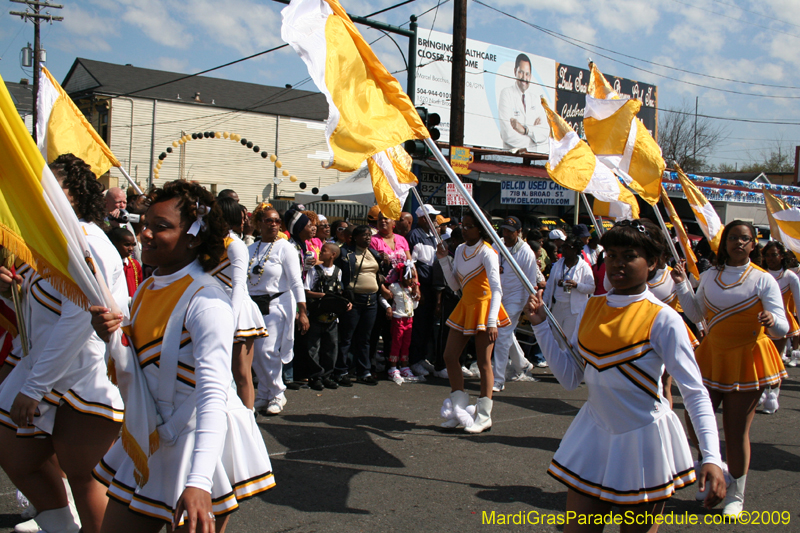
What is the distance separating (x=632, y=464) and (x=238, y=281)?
3.22m

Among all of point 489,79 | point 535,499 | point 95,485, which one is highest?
point 489,79

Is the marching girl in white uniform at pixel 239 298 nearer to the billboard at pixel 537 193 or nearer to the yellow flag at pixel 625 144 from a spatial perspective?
the yellow flag at pixel 625 144

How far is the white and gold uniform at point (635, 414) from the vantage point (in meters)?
2.71

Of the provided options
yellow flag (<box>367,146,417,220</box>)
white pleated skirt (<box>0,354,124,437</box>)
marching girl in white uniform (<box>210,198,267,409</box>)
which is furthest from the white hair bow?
yellow flag (<box>367,146,417,220</box>)

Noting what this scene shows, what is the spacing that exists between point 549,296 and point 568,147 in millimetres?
3045

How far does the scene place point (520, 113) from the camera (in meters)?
27.7

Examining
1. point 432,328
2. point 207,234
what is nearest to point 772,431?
point 432,328

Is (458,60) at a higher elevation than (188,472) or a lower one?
higher

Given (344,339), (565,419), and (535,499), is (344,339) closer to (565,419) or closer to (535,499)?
(565,419)

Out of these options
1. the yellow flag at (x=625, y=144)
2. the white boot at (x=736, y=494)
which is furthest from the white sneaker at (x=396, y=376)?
the white boot at (x=736, y=494)

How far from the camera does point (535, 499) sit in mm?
4484

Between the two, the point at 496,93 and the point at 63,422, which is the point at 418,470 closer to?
Result: the point at 63,422

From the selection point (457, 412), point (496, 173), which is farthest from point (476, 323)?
point (496, 173)

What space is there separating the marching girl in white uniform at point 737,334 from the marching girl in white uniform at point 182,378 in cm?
350
